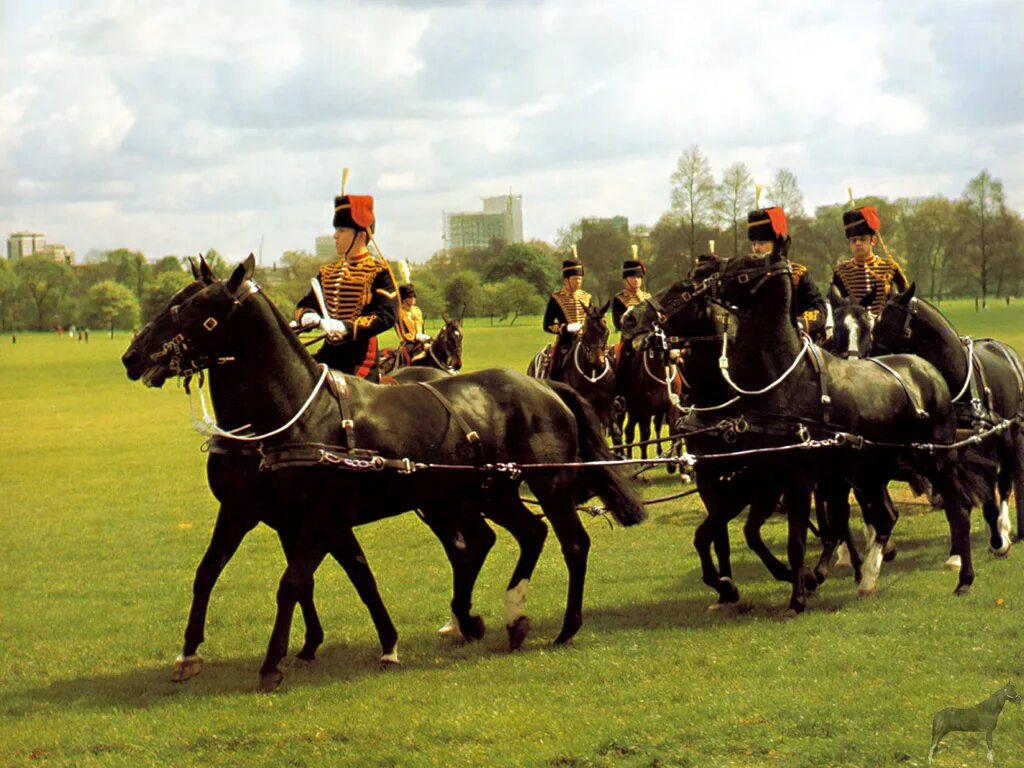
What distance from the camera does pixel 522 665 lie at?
9.14 m

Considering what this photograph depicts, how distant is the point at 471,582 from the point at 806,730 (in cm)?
342

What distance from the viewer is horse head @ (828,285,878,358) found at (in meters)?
13.1

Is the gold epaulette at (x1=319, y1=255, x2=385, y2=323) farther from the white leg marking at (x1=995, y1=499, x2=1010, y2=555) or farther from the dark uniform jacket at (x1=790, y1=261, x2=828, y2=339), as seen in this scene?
the white leg marking at (x1=995, y1=499, x2=1010, y2=555)

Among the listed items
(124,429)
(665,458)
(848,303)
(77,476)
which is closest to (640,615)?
(665,458)

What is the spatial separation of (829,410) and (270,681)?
16.1 ft

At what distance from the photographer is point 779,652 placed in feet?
29.8

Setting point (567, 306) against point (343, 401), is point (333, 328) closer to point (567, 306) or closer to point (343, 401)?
point (343, 401)

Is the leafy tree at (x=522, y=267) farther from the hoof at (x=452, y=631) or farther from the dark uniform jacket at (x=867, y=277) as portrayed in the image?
the hoof at (x=452, y=631)

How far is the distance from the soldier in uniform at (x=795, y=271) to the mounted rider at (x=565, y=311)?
630 cm

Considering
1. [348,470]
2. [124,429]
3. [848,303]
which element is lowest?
[124,429]

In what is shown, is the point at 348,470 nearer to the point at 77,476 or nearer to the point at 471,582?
the point at 471,582

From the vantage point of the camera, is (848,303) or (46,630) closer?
(46,630)

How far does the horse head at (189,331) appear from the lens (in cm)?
855

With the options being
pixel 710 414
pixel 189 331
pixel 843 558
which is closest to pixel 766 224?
pixel 710 414
